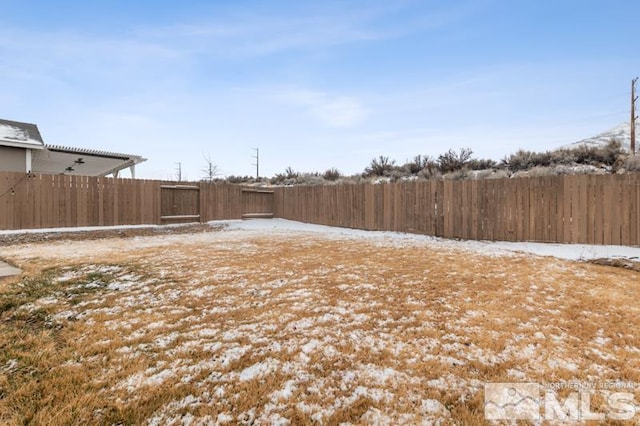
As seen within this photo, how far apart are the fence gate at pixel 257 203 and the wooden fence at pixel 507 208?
4123 mm

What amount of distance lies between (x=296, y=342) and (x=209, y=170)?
Answer: 27024 mm

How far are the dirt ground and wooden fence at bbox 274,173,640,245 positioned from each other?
7.84ft

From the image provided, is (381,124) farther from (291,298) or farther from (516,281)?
(291,298)

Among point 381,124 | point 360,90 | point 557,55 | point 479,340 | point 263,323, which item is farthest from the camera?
point 381,124

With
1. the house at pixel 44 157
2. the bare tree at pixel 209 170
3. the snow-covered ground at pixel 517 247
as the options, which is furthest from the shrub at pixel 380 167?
the bare tree at pixel 209 170

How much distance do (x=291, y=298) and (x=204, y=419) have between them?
1678 millimetres

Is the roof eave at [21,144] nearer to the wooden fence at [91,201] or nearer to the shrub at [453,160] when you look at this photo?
the wooden fence at [91,201]

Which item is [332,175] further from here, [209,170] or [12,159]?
→ [12,159]

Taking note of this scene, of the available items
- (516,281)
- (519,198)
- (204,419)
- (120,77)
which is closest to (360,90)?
(519,198)

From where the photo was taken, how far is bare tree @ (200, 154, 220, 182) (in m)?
25.5

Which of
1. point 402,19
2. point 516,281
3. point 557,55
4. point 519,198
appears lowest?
point 516,281

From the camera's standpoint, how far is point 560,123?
12852mm

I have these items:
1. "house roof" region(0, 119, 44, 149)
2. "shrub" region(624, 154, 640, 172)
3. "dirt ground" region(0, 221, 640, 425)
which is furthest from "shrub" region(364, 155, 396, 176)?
"house roof" region(0, 119, 44, 149)

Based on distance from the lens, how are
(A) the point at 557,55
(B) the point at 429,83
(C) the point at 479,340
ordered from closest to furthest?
(C) the point at 479,340
(A) the point at 557,55
(B) the point at 429,83
